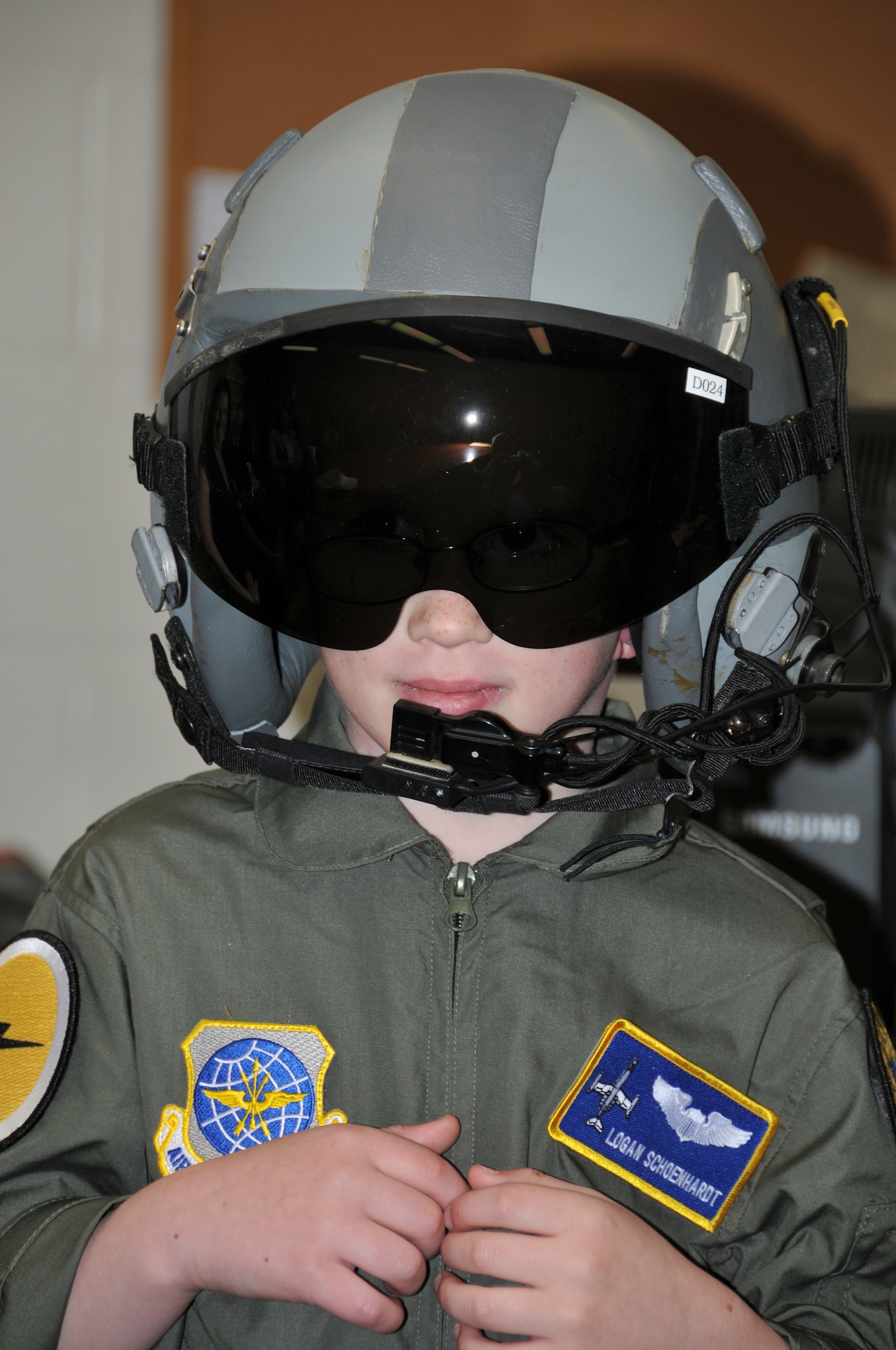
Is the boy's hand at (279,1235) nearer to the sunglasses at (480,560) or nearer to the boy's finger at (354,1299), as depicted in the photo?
the boy's finger at (354,1299)

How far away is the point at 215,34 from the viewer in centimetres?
206

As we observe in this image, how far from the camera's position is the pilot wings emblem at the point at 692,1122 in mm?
872

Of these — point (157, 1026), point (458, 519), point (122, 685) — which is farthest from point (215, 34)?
point (157, 1026)

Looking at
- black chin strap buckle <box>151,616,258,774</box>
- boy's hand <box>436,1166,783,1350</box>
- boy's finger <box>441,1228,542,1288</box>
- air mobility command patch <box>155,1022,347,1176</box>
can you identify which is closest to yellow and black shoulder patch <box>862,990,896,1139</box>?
boy's hand <box>436,1166,783,1350</box>

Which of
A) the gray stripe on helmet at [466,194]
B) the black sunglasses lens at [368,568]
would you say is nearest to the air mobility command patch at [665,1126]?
the black sunglasses lens at [368,568]

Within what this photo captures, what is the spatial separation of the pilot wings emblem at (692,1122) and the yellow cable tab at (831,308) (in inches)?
23.5

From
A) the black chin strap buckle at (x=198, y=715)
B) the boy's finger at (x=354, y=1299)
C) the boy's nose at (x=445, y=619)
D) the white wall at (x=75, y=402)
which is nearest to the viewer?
the boy's finger at (x=354, y=1299)

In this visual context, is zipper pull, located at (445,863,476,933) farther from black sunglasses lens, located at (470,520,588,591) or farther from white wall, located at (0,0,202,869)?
white wall, located at (0,0,202,869)

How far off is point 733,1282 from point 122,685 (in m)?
1.64

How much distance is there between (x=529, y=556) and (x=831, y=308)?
1.18 ft

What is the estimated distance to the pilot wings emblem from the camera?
87 cm

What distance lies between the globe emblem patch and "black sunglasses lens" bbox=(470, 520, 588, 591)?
391mm

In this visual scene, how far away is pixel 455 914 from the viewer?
0.89 metres

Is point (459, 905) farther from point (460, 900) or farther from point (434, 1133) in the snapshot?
point (434, 1133)
